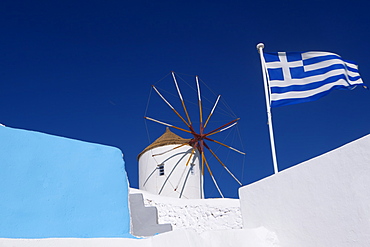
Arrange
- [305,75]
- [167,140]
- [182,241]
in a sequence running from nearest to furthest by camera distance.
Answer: [182,241]
[305,75]
[167,140]

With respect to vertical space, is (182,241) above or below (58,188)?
below

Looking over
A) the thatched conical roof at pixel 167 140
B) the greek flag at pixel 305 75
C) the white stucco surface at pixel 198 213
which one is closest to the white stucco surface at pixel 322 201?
the greek flag at pixel 305 75

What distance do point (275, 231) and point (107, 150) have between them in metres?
2.32

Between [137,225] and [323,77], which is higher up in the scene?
[323,77]

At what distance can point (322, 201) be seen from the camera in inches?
174

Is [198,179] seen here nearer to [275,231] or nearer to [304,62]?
[304,62]

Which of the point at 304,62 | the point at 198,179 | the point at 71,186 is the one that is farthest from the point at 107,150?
the point at 198,179

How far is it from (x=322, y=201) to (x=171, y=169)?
504 inches

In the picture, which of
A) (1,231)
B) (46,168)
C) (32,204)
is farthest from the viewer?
(46,168)

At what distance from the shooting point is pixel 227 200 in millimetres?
13336

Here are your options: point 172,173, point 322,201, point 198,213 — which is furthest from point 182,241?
point 172,173

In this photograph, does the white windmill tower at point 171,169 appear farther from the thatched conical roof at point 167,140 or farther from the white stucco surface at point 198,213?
the white stucco surface at point 198,213

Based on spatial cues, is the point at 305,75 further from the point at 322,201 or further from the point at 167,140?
the point at 167,140

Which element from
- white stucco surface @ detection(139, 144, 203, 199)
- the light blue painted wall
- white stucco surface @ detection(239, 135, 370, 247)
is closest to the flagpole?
white stucco surface @ detection(239, 135, 370, 247)
